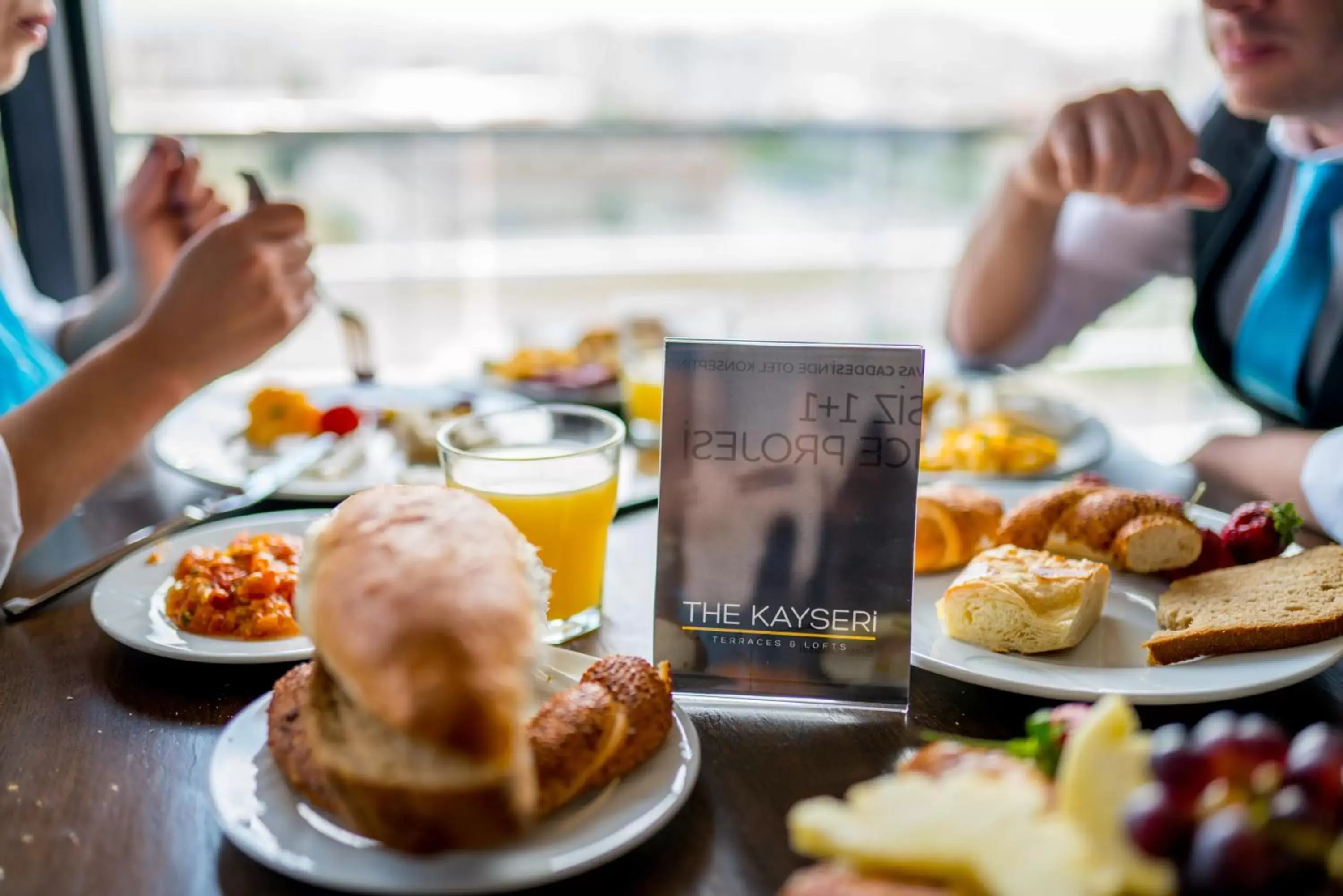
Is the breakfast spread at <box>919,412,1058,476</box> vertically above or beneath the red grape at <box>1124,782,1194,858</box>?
beneath

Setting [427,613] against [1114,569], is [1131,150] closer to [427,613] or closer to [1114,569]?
[1114,569]

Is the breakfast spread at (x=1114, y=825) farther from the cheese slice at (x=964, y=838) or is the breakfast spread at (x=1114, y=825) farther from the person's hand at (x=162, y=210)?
the person's hand at (x=162, y=210)

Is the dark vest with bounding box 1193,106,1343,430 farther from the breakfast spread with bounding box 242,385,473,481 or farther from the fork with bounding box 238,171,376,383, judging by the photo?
the fork with bounding box 238,171,376,383

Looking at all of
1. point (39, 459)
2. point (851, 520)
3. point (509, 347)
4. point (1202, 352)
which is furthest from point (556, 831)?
point (1202, 352)

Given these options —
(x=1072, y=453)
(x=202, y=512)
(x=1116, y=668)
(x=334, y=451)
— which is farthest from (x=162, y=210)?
(x=1116, y=668)

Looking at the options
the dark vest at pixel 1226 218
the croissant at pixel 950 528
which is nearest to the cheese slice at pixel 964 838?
the croissant at pixel 950 528

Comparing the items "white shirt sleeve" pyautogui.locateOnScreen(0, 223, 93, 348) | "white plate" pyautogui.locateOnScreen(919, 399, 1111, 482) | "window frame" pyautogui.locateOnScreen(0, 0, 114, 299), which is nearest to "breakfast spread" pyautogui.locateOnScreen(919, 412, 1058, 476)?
"white plate" pyautogui.locateOnScreen(919, 399, 1111, 482)
